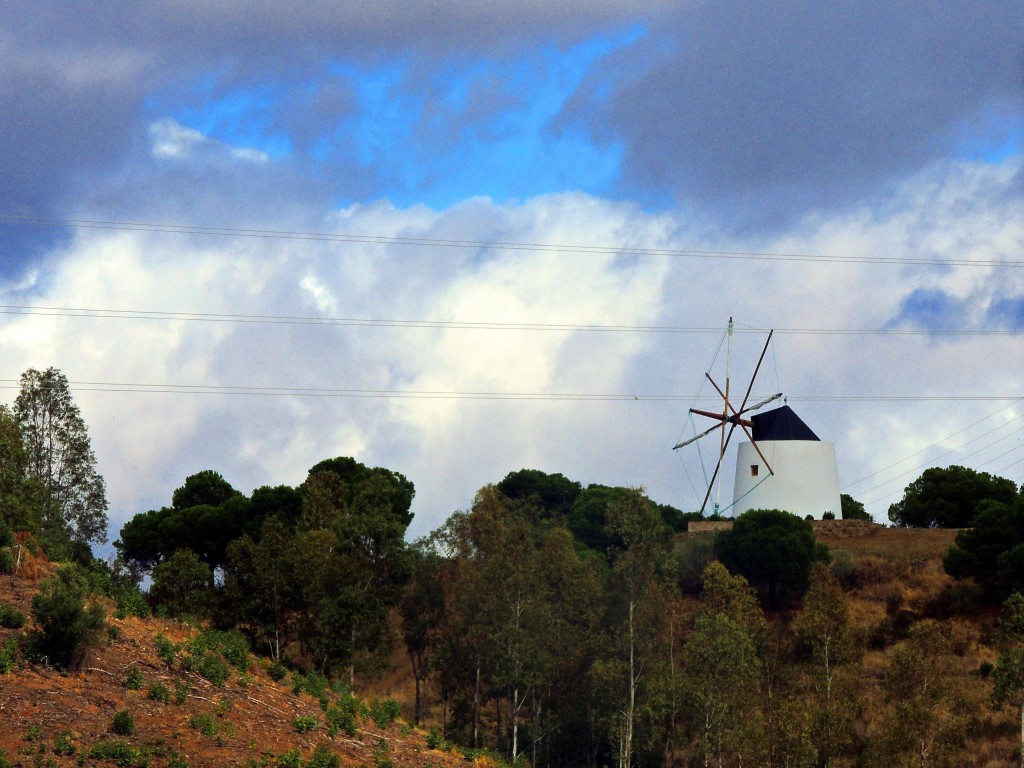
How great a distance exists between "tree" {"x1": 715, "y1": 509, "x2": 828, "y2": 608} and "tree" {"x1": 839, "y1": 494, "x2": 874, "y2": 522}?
24900 millimetres

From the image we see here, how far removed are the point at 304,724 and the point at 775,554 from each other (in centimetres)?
5474

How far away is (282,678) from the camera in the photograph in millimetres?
43250

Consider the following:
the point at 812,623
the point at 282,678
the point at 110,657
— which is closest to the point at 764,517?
the point at 812,623

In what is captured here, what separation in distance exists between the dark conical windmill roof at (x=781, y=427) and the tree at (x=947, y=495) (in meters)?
9.84

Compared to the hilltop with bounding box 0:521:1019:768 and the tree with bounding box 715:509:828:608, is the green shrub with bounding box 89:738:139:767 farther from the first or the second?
the tree with bounding box 715:509:828:608

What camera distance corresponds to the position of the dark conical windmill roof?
103312mm

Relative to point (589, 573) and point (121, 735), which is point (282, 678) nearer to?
point (121, 735)

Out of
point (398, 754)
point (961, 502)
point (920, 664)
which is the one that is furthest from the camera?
point (961, 502)

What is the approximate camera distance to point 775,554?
87.3 meters

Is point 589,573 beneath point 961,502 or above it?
beneath

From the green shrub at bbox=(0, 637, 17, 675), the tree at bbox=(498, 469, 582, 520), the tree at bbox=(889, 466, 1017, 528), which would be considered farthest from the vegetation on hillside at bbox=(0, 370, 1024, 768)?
the tree at bbox=(498, 469, 582, 520)

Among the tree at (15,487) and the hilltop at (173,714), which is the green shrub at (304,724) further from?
the tree at (15,487)

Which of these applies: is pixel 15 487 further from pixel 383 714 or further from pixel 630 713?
pixel 630 713

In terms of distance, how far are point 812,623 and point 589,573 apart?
1093cm
